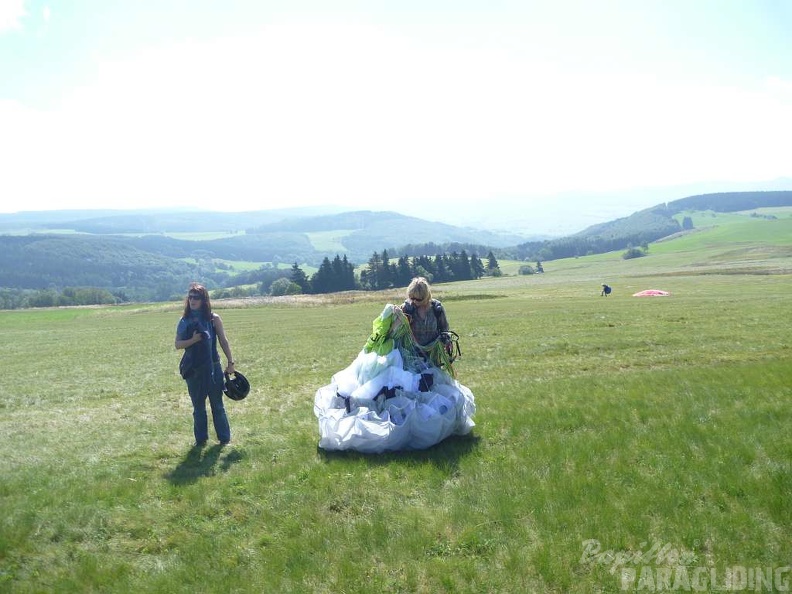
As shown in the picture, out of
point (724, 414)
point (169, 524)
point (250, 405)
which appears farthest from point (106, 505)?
point (724, 414)

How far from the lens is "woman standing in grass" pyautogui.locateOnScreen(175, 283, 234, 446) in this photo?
9227 mm

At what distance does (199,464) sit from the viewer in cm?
856

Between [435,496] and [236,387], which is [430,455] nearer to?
[435,496]

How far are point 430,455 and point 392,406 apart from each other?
1035 millimetres

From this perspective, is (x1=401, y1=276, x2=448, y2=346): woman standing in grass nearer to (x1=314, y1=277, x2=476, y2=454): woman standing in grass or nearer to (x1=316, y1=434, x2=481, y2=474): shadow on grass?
(x1=314, y1=277, x2=476, y2=454): woman standing in grass

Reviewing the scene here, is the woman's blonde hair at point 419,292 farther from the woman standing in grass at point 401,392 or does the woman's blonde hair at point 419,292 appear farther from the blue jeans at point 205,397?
the blue jeans at point 205,397

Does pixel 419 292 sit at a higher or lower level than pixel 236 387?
higher

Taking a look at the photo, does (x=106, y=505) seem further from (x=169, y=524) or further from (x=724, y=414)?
(x=724, y=414)

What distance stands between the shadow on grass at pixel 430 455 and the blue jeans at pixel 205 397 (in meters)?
2.04

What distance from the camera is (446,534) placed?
229 inches

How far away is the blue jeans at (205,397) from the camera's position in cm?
947

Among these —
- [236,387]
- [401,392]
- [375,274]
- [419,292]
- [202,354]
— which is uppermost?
[419,292]

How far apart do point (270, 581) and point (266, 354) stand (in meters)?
19.1

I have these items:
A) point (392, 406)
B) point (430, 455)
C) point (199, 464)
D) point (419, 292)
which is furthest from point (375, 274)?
point (430, 455)
